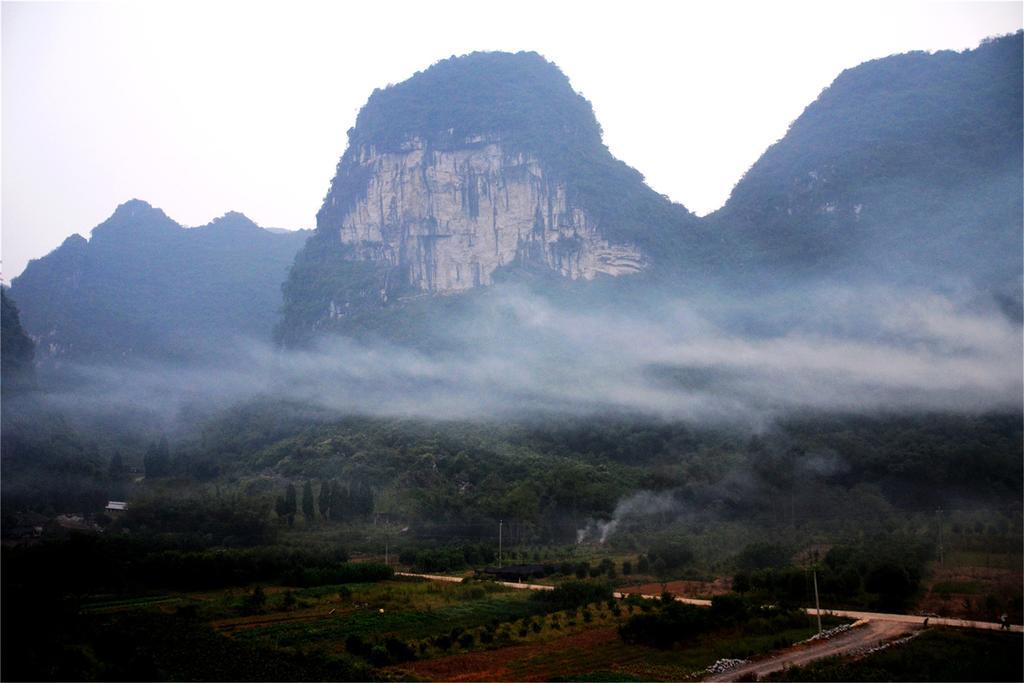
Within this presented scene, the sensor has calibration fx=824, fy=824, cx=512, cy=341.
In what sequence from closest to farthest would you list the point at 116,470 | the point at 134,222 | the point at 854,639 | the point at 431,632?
the point at 854,639, the point at 431,632, the point at 116,470, the point at 134,222

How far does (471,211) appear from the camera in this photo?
98.2 m

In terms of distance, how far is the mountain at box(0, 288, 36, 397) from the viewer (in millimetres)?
56562

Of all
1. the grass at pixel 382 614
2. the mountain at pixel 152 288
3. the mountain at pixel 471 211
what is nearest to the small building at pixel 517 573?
the grass at pixel 382 614

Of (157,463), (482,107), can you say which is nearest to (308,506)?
(157,463)

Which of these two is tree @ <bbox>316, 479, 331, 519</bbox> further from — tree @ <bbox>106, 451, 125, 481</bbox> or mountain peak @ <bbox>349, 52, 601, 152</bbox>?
mountain peak @ <bbox>349, 52, 601, 152</bbox>

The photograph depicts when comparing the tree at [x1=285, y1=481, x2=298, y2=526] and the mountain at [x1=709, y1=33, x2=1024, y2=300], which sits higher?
the mountain at [x1=709, y1=33, x2=1024, y2=300]

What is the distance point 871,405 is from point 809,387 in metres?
6.82

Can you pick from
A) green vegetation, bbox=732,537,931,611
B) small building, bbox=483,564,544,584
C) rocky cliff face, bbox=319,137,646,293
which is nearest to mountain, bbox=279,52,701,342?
rocky cliff face, bbox=319,137,646,293

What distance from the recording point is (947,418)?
183 feet

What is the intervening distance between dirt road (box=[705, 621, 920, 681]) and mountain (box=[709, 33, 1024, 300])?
186ft

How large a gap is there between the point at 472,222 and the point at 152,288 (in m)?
58.4

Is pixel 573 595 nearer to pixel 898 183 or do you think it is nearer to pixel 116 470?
pixel 116 470

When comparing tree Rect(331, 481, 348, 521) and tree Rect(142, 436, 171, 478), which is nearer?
tree Rect(331, 481, 348, 521)

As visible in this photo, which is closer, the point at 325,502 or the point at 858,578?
the point at 858,578
